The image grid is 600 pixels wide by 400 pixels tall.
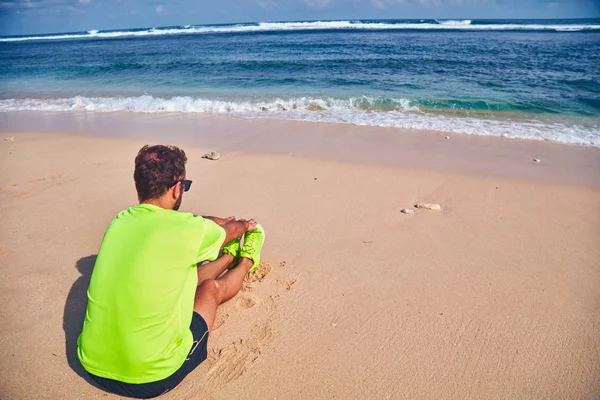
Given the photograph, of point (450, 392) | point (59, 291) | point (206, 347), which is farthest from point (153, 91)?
point (450, 392)

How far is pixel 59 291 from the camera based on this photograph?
326cm

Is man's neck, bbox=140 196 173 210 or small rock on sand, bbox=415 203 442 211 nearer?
man's neck, bbox=140 196 173 210

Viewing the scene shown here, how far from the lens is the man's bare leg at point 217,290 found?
2693 mm

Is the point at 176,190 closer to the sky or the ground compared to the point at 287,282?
closer to the sky

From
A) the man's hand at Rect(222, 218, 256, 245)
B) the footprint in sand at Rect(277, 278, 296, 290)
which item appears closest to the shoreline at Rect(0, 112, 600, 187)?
the footprint in sand at Rect(277, 278, 296, 290)

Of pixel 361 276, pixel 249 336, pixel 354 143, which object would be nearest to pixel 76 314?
pixel 249 336

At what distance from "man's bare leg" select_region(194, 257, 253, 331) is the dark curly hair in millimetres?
898

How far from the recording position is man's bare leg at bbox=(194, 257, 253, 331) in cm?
269

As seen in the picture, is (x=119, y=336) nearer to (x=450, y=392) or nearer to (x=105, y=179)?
(x=450, y=392)

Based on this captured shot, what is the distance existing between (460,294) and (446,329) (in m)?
0.46

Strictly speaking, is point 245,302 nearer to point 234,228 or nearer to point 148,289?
point 234,228

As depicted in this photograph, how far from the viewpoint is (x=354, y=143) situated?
7.05 m

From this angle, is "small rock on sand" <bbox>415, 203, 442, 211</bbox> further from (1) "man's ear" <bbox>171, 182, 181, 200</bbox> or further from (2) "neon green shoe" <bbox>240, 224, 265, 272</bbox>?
(1) "man's ear" <bbox>171, 182, 181, 200</bbox>

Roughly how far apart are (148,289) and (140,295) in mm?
47
